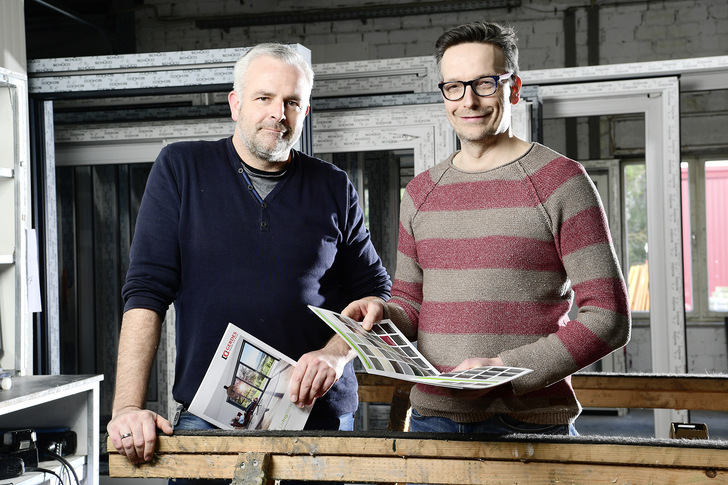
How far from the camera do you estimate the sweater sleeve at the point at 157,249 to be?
1488mm

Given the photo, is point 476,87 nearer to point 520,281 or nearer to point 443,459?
point 520,281

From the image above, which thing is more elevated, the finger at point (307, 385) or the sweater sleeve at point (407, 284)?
the sweater sleeve at point (407, 284)

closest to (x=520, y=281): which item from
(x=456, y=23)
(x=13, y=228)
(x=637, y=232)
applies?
(x=13, y=228)

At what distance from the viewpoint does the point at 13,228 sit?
2.66 meters

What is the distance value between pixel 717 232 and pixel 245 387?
6261 millimetres

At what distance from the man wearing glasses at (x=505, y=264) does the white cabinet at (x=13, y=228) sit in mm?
1860

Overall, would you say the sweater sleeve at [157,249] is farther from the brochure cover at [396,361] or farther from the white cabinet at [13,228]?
the white cabinet at [13,228]

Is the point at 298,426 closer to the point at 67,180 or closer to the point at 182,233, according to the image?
the point at 182,233

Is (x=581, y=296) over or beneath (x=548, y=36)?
beneath

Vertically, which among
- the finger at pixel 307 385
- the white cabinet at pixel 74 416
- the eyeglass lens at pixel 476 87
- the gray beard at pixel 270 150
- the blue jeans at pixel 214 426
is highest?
the eyeglass lens at pixel 476 87

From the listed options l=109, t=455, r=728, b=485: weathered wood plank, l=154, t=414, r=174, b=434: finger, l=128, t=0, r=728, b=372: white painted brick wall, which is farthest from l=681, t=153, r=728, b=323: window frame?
l=154, t=414, r=174, b=434: finger

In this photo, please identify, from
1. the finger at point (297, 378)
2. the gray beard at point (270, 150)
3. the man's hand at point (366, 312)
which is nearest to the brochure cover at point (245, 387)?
the finger at point (297, 378)

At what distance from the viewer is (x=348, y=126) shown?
332 centimetres

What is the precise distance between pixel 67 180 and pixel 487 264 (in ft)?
11.1
